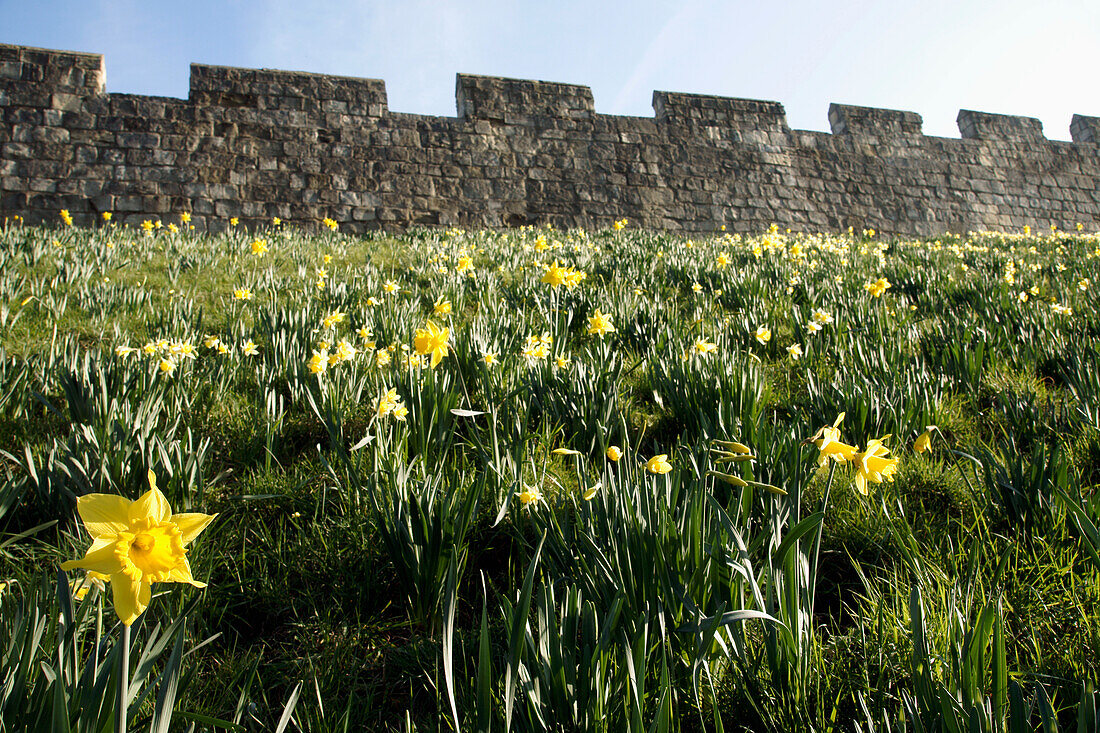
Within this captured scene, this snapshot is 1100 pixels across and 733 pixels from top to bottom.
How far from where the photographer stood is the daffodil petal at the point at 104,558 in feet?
2.06

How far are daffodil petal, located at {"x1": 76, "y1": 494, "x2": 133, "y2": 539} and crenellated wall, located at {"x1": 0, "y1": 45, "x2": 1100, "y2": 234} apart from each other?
855cm

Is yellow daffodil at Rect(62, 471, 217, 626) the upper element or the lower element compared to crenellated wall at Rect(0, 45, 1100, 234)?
lower

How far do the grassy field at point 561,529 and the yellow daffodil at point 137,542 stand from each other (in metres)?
0.02

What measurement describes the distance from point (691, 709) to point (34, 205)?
9.96 metres

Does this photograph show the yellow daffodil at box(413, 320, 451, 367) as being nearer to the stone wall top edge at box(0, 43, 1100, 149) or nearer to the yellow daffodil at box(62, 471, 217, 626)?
the yellow daffodil at box(62, 471, 217, 626)

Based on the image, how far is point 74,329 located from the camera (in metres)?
2.44

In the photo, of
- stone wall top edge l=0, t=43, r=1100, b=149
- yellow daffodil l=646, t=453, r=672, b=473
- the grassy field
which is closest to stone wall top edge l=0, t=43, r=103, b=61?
stone wall top edge l=0, t=43, r=1100, b=149

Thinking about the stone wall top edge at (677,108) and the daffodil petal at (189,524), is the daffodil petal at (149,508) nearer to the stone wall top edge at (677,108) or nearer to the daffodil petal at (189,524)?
the daffodil petal at (189,524)

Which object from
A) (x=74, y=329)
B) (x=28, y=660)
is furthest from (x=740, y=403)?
(x=74, y=329)

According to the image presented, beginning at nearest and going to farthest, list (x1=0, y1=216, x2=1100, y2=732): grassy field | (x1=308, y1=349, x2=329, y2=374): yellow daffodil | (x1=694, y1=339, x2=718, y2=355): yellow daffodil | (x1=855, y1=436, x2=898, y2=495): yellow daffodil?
1. (x1=0, y1=216, x2=1100, y2=732): grassy field
2. (x1=855, y1=436, x2=898, y2=495): yellow daffodil
3. (x1=308, y1=349, x2=329, y2=374): yellow daffodil
4. (x1=694, y1=339, x2=718, y2=355): yellow daffodil

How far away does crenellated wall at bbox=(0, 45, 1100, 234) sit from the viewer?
7699mm

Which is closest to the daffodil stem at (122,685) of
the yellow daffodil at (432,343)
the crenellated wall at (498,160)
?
the yellow daffodil at (432,343)

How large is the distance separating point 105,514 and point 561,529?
77cm

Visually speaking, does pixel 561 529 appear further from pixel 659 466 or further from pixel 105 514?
pixel 105 514
